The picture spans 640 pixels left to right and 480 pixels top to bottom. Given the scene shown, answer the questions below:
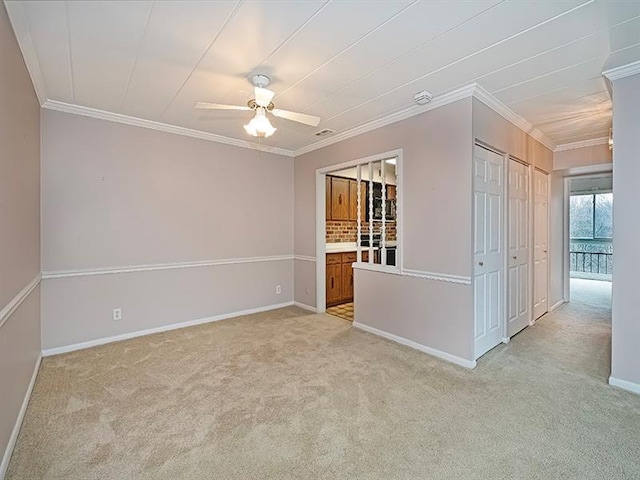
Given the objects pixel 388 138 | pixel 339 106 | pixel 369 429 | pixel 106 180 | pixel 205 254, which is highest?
pixel 339 106

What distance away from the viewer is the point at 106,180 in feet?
11.4

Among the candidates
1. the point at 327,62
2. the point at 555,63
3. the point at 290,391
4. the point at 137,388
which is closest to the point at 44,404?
the point at 137,388

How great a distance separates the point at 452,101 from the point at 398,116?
2.02ft

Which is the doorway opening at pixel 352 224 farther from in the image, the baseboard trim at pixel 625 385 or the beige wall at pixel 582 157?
the beige wall at pixel 582 157

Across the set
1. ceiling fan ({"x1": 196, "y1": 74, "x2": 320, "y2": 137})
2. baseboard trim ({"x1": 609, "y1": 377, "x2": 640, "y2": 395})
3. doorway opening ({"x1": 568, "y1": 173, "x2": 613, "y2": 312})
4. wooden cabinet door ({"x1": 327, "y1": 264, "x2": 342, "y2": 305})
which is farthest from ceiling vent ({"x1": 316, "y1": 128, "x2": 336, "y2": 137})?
doorway opening ({"x1": 568, "y1": 173, "x2": 613, "y2": 312})

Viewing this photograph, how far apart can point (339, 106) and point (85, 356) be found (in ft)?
11.7

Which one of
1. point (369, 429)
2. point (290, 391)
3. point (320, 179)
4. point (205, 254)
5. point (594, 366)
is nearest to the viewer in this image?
point (369, 429)

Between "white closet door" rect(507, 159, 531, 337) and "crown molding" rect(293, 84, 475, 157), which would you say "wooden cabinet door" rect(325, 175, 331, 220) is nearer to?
"crown molding" rect(293, 84, 475, 157)

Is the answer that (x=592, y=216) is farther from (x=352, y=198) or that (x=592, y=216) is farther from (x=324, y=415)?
(x=324, y=415)

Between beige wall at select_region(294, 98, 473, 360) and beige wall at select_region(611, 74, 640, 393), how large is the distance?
1.06 metres

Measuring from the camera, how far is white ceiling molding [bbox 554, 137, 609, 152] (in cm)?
425

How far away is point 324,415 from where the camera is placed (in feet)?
7.07

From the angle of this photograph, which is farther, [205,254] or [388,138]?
[205,254]

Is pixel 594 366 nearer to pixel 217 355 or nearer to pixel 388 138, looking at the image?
pixel 388 138
